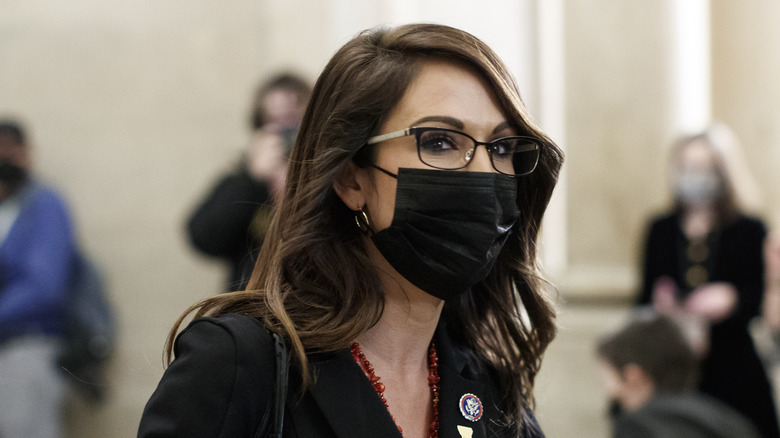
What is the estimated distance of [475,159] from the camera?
1.90m

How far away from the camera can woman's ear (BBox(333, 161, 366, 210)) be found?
1.97m

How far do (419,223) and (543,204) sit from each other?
396 mm

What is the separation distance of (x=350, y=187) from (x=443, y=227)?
21 centimetres

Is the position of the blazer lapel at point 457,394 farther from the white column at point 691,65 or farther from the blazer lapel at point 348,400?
the white column at point 691,65

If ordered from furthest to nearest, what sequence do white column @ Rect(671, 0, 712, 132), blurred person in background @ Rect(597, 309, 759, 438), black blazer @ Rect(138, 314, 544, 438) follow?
white column @ Rect(671, 0, 712, 132) → blurred person in background @ Rect(597, 309, 759, 438) → black blazer @ Rect(138, 314, 544, 438)

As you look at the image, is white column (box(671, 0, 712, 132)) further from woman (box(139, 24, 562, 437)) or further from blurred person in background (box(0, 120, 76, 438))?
woman (box(139, 24, 562, 437))

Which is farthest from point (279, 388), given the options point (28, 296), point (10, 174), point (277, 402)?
point (10, 174)

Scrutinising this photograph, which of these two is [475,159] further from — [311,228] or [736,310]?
[736,310]

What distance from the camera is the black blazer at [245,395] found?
1.57m

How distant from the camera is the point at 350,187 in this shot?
198 centimetres

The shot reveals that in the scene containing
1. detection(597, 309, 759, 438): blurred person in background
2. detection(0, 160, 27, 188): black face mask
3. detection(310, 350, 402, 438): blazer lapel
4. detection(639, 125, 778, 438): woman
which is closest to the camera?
detection(310, 350, 402, 438): blazer lapel

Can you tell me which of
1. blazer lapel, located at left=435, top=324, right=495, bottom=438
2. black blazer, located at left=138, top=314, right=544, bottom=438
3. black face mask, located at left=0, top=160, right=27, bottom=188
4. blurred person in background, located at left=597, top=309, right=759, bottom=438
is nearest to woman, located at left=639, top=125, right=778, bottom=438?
blurred person in background, located at left=597, top=309, right=759, bottom=438

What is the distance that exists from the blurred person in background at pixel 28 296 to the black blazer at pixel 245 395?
333cm

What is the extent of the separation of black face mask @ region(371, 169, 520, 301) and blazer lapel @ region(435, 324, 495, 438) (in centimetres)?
19
